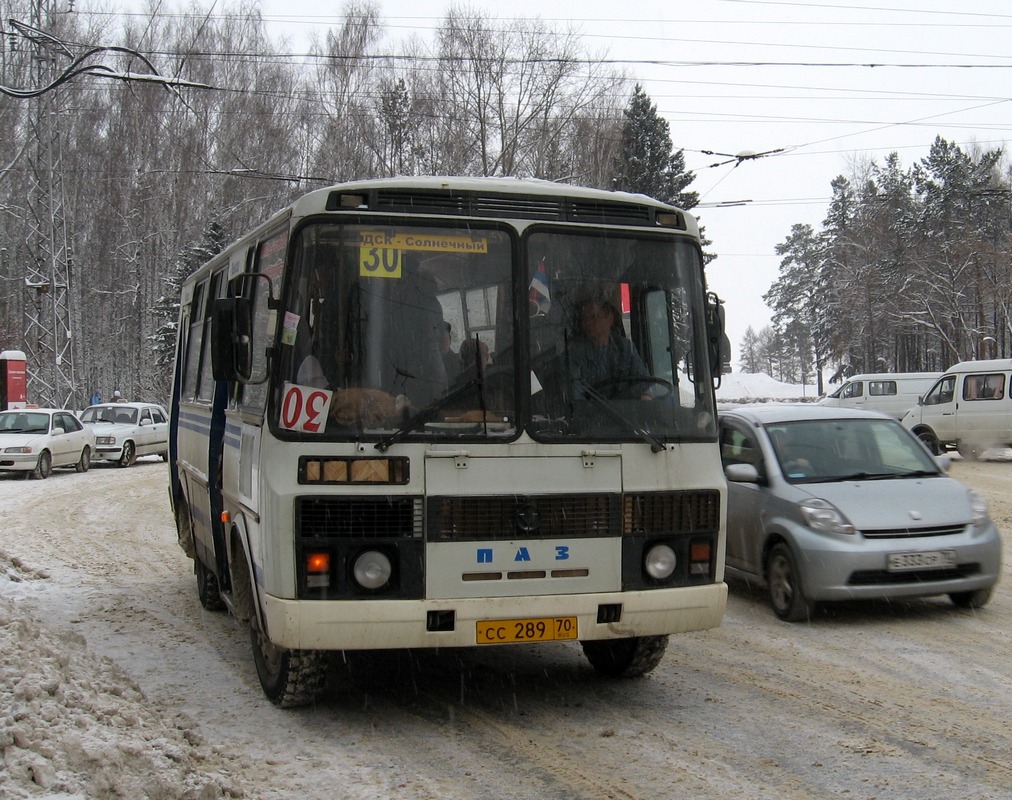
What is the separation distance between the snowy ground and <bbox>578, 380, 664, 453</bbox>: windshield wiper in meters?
1.45

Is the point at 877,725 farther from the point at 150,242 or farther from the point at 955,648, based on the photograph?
the point at 150,242

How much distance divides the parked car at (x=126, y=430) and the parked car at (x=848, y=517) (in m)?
20.8

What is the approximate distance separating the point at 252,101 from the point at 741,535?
4462 centimetres

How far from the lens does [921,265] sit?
194ft

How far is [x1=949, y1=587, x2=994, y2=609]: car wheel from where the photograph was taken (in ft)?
28.6

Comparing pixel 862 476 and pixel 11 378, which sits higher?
pixel 11 378

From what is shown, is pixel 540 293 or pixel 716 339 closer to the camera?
pixel 540 293

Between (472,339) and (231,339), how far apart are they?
1262 millimetres

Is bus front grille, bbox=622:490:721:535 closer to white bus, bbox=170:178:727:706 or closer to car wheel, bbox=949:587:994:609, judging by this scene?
white bus, bbox=170:178:727:706

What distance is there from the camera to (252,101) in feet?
164

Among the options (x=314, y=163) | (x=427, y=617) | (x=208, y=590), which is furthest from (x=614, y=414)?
(x=314, y=163)

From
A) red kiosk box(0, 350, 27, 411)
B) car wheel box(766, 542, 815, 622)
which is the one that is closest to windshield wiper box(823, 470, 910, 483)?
car wheel box(766, 542, 815, 622)

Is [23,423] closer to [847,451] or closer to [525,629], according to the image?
[847,451]

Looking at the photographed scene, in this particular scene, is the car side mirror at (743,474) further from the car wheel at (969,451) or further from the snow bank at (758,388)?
the snow bank at (758,388)
